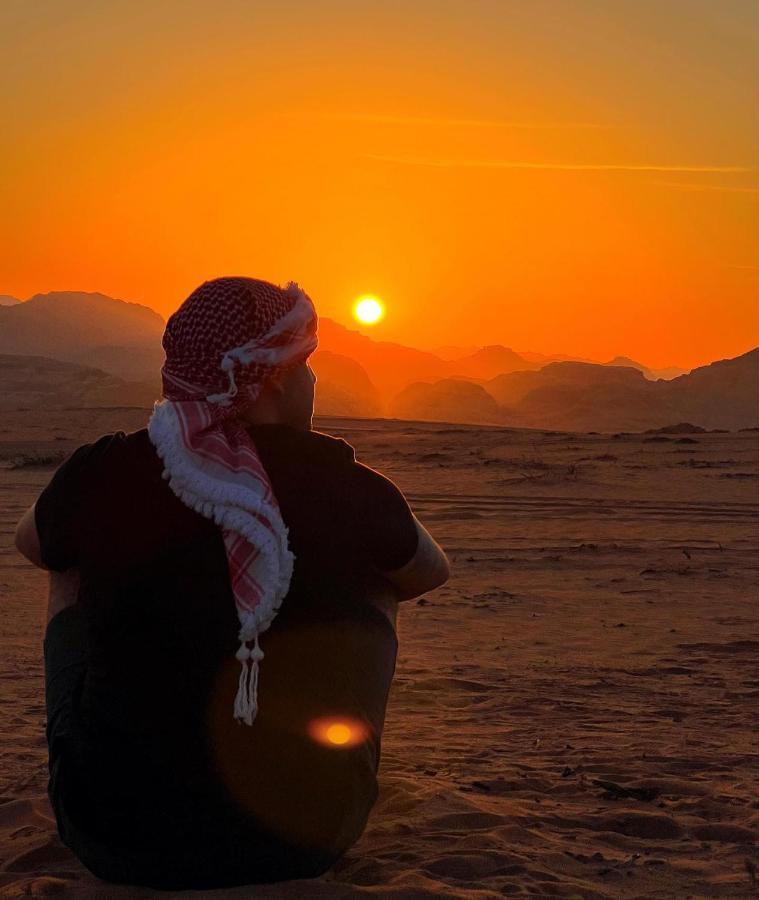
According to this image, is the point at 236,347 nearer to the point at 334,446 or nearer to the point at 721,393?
the point at 334,446

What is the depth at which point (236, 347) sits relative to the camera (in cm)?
283

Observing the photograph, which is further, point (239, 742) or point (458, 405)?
point (458, 405)

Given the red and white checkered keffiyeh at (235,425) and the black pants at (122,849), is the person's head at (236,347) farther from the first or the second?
the black pants at (122,849)

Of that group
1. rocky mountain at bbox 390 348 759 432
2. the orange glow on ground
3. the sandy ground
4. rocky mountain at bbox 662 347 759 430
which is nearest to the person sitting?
the orange glow on ground

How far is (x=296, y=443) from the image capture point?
2891 millimetres

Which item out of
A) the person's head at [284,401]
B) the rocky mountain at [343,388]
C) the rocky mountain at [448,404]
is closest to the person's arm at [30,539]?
the person's head at [284,401]

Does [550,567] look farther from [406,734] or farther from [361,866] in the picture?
[361,866]

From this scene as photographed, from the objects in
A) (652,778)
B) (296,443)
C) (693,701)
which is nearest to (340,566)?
(296,443)

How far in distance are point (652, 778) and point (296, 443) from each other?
2.26 meters

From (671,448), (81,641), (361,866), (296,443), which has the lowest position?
(361,866)

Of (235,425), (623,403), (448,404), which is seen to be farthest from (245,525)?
(448,404)

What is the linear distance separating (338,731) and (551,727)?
7.60 ft

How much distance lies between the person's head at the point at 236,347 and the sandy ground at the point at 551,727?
1.28 m

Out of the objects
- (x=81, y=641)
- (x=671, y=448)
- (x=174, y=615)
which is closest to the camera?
(x=174, y=615)
